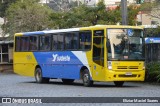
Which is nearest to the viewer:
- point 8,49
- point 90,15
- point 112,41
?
point 112,41

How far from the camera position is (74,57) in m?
27.3

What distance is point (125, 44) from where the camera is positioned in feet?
82.5

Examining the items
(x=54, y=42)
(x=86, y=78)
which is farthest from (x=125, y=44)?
(x=54, y=42)

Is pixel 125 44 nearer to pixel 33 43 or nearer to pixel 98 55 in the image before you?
pixel 98 55

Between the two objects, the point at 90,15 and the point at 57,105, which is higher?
the point at 90,15

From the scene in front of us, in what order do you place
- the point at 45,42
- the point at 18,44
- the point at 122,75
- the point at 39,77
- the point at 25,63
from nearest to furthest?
the point at 122,75 < the point at 45,42 < the point at 39,77 < the point at 25,63 < the point at 18,44

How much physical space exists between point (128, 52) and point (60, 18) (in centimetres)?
2859

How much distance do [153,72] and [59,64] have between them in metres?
5.21

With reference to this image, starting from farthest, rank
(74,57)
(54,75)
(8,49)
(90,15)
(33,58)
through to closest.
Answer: (8,49)
(90,15)
(33,58)
(54,75)
(74,57)

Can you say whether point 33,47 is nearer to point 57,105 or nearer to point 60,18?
point 57,105

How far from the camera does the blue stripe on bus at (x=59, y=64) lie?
27350mm

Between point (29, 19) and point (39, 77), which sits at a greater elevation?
point (29, 19)

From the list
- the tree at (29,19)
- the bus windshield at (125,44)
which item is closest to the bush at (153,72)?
the bus windshield at (125,44)

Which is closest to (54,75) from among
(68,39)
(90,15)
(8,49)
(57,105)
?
(68,39)
